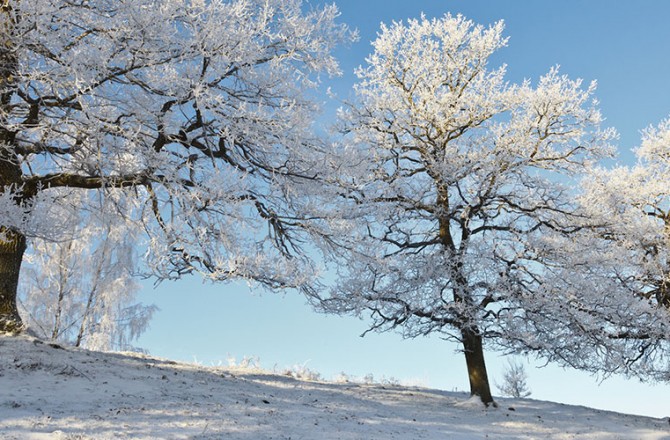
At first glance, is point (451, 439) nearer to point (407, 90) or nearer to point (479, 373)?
point (479, 373)

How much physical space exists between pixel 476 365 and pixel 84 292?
36.3ft

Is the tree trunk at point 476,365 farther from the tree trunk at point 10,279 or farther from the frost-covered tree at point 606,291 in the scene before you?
the tree trunk at point 10,279

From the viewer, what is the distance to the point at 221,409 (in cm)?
721

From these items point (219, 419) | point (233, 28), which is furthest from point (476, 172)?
point (219, 419)

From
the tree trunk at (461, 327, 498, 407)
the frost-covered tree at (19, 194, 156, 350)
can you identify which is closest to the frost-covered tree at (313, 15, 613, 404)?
the tree trunk at (461, 327, 498, 407)

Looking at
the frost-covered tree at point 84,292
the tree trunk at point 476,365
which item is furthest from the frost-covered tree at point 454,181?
the frost-covered tree at point 84,292

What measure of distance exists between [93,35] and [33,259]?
34.3 feet

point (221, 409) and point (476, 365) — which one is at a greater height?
point (476, 365)

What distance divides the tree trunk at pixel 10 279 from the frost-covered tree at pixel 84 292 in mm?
5055

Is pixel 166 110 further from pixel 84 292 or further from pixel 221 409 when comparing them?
pixel 84 292

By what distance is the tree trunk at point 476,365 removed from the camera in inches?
478

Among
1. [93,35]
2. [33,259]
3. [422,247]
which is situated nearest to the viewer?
[93,35]

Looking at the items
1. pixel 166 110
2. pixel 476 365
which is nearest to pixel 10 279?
pixel 166 110

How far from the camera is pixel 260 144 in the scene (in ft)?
28.2
